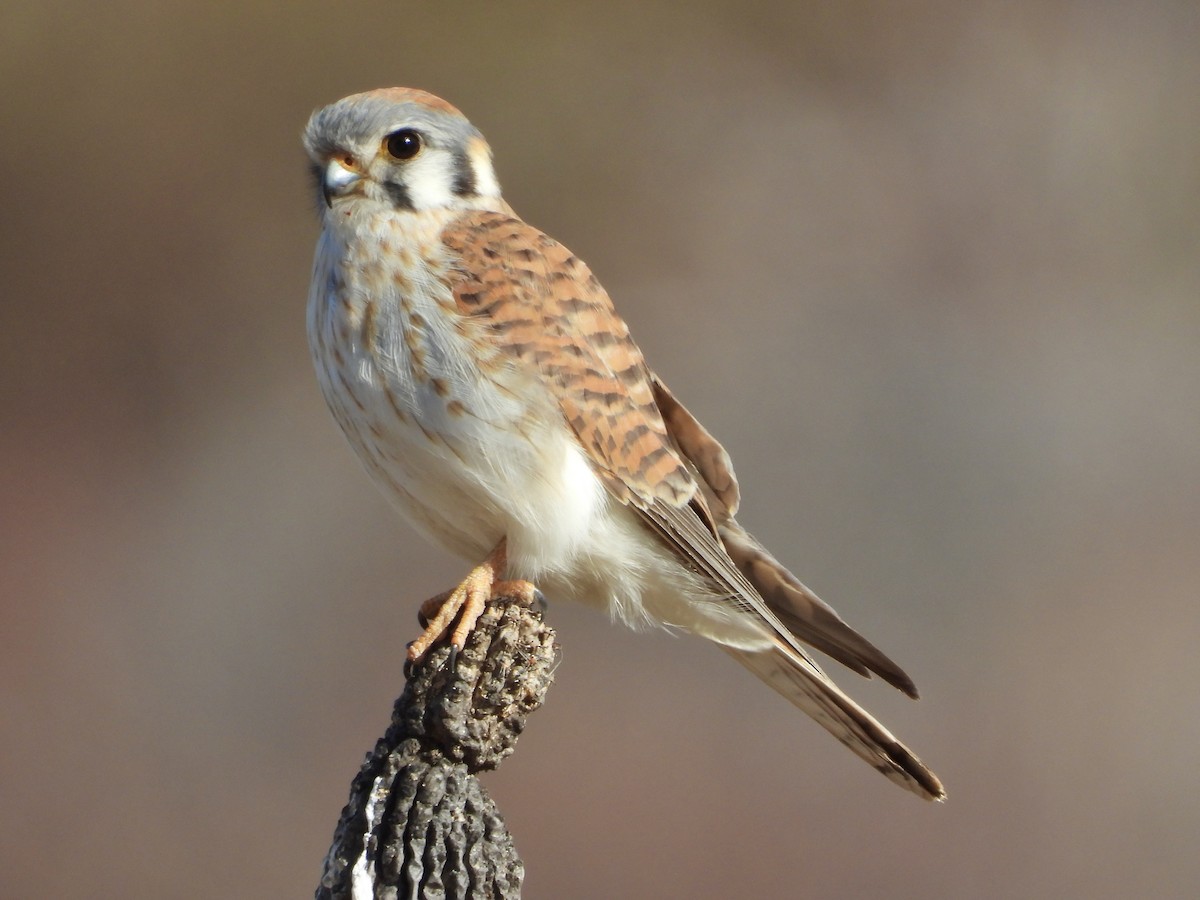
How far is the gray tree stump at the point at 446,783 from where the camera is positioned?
4.29 feet

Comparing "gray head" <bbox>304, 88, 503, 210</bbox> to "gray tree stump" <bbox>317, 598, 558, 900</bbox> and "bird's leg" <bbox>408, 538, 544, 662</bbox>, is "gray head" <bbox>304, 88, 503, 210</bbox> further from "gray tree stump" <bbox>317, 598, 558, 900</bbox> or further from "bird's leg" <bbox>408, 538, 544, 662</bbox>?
"gray tree stump" <bbox>317, 598, 558, 900</bbox>

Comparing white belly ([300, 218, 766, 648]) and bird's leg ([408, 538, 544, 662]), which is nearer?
bird's leg ([408, 538, 544, 662])

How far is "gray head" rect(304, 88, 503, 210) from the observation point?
2150 mm

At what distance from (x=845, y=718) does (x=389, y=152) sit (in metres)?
1.15

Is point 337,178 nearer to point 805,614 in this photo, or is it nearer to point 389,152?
point 389,152

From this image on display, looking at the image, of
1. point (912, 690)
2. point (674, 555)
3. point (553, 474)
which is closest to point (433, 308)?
point (553, 474)

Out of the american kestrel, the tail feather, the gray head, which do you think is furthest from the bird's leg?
the gray head

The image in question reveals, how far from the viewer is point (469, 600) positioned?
1947 millimetres

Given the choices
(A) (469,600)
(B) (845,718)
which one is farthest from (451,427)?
(B) (845,718)

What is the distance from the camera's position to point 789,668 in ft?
7.31

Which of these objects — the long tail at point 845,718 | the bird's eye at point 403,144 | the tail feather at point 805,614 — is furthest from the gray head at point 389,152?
the long tail at point 845,718

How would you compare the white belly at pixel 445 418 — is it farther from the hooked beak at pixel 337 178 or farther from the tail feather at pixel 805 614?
the tail feather at pixel 805 614

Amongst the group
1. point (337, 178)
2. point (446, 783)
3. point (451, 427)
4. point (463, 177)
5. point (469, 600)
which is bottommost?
point (446, 783)

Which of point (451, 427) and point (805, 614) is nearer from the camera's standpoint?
point (451, 427)
